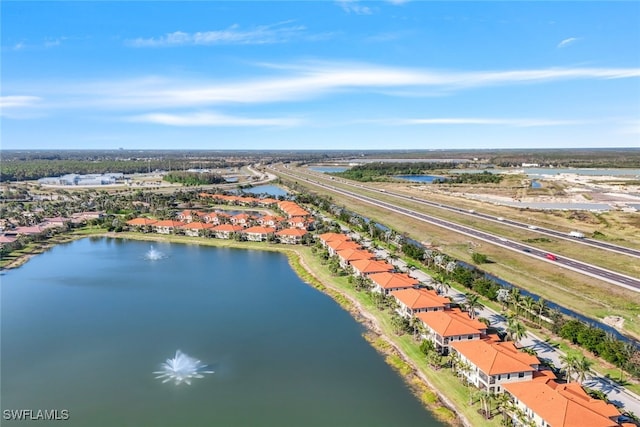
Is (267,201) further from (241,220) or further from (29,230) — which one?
(29,230)

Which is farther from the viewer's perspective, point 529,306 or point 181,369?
point 529,306

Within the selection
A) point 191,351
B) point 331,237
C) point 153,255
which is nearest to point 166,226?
point 153,255

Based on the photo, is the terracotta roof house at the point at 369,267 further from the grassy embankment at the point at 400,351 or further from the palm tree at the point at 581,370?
the palm tree at the point at 581,370

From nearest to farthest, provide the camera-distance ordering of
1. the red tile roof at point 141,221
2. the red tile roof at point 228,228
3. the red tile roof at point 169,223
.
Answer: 1. the red tile roof at point 228,228
2. the red tile roof at point 169,223
3. the red tile roof at point 141,221

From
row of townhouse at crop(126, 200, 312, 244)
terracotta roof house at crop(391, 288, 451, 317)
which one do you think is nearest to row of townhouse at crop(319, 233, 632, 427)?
terracotta roof house at crop(391, 288, 451, 317)

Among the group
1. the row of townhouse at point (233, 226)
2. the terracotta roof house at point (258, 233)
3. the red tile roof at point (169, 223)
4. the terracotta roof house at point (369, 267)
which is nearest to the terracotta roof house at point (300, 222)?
the row of townhouse at point (233, 226)

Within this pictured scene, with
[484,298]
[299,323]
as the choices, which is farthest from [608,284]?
[299,323]
